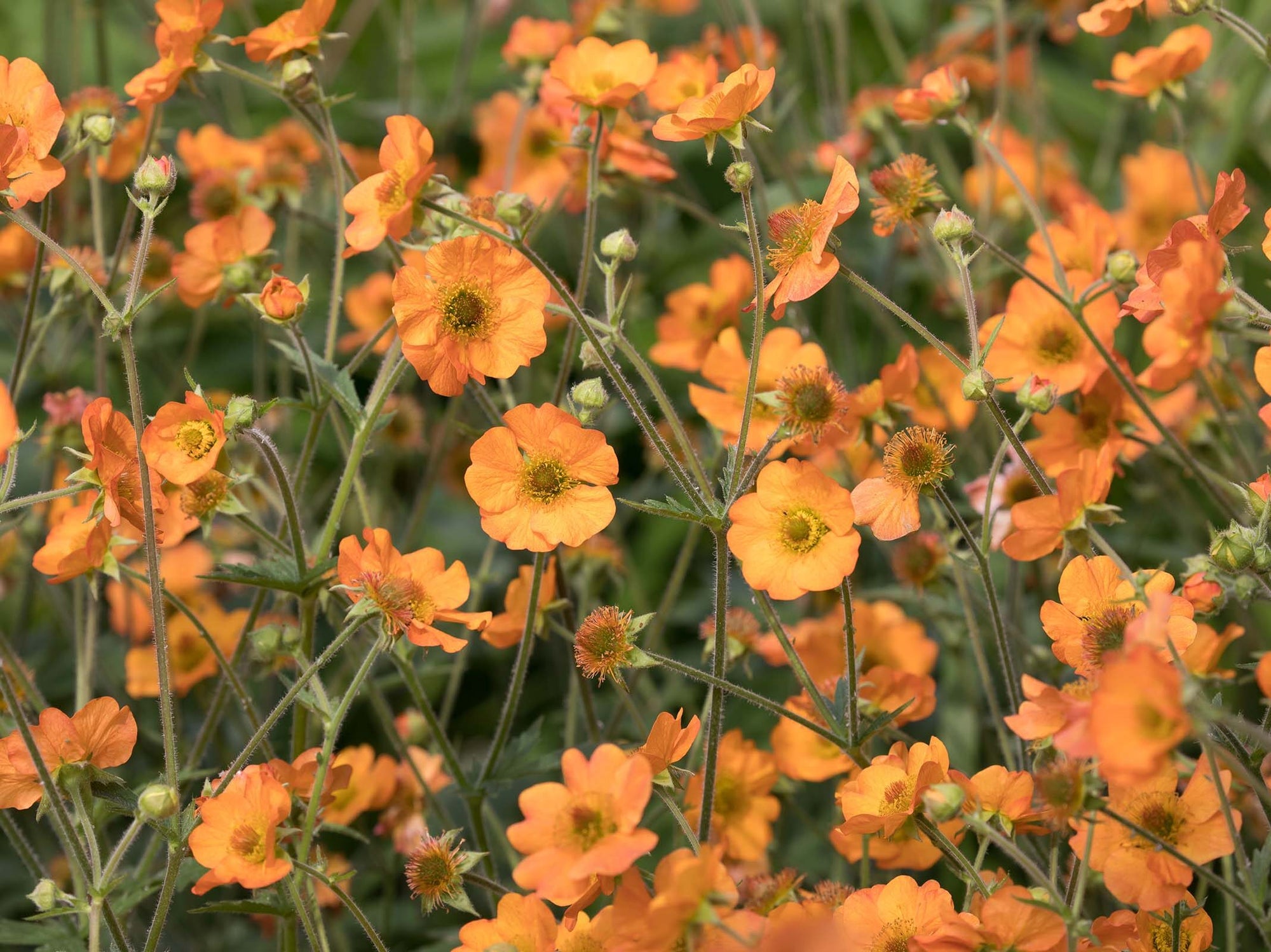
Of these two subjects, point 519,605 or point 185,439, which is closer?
point 185,439

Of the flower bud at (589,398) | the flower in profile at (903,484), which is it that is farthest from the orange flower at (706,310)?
the flower in profile at (903,484)

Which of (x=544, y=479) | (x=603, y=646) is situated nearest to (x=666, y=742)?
(x=603, y=646)

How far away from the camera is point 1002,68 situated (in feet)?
7.60

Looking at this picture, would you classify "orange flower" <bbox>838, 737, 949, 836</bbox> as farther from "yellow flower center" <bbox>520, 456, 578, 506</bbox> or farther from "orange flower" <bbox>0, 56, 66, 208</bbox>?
"orange flower" <bbox>0, 56, 66, 208</bbox>

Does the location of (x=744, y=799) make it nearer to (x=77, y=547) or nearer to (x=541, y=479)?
(x=541, y=479)

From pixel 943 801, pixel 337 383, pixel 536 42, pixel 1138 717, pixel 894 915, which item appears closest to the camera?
pixel 1138 717

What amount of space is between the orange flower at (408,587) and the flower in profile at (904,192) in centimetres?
65

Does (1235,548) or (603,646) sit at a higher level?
(1235,548)

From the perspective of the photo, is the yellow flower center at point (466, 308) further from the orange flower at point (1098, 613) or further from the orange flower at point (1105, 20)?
the orange flower at point (1105, 20)

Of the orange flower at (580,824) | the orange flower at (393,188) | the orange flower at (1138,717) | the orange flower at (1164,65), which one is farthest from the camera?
the orange flower at (1164,65)

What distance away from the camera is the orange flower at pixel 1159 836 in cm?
115

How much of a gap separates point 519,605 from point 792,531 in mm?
434

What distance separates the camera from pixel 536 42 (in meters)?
2.13

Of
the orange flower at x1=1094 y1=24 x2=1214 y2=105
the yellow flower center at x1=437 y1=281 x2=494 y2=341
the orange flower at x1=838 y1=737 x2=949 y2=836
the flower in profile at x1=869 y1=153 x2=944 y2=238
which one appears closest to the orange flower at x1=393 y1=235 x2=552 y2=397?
the yellow flower center at x1=437 y1=281 x2=494 y2=341
